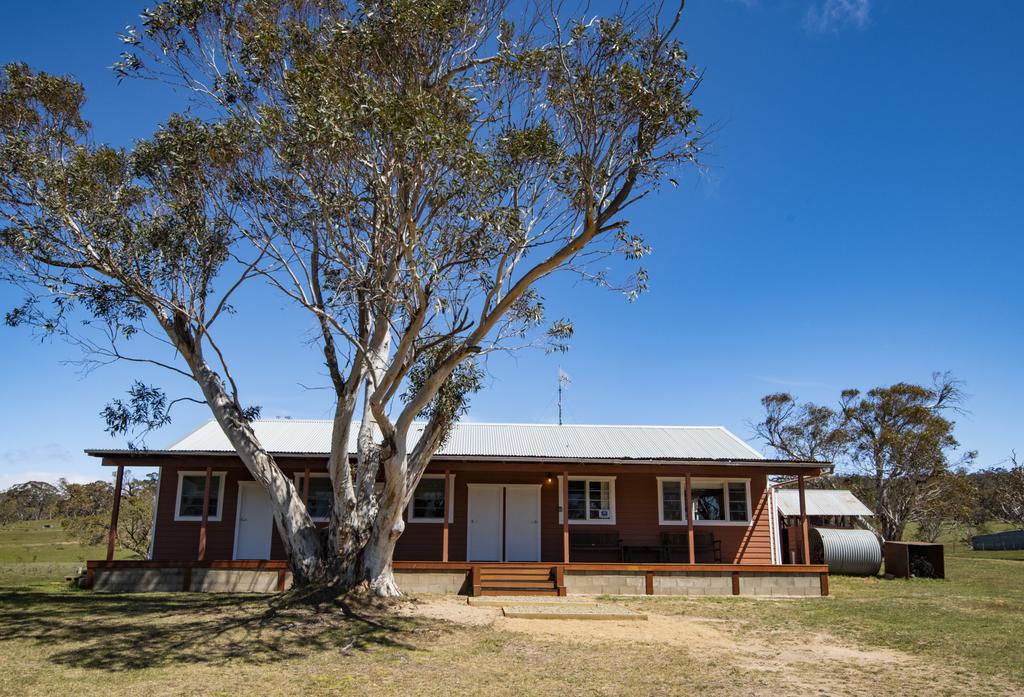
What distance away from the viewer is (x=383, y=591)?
12.3 meters

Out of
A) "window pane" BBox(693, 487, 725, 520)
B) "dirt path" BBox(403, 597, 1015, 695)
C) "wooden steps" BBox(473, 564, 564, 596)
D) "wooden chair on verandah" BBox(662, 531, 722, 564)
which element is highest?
"window pane" BBox(693, 487, 725, 520)

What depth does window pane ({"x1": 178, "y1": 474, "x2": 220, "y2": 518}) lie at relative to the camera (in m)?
17.5

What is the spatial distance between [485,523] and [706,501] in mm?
5741

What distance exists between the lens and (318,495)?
18.0 m

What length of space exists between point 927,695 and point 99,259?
529 inches

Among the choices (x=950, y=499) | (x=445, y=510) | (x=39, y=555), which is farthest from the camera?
(x=950, y=499)

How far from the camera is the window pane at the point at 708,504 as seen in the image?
18.3 m

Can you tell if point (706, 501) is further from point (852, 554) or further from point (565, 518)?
point (852, 554)

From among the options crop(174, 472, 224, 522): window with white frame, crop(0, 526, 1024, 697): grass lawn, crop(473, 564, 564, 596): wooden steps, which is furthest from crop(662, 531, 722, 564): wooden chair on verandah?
crop(174, 472, 224, 522): window with white frame

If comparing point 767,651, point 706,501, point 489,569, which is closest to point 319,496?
point 489,569

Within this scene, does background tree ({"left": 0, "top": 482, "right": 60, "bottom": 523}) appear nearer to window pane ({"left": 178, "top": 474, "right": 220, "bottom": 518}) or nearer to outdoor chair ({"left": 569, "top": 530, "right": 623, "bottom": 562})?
window pane ({"left": 178, "top": 474, "right": 220, "bottom": 518})

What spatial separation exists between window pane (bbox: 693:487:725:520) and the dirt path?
236 inches

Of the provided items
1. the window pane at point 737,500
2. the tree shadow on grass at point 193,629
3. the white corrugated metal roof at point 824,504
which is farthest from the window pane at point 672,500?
the tree shadow on grass at point 193,629

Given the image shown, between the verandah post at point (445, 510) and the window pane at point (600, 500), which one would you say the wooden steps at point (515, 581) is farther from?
the window pane at point (600, 500)
